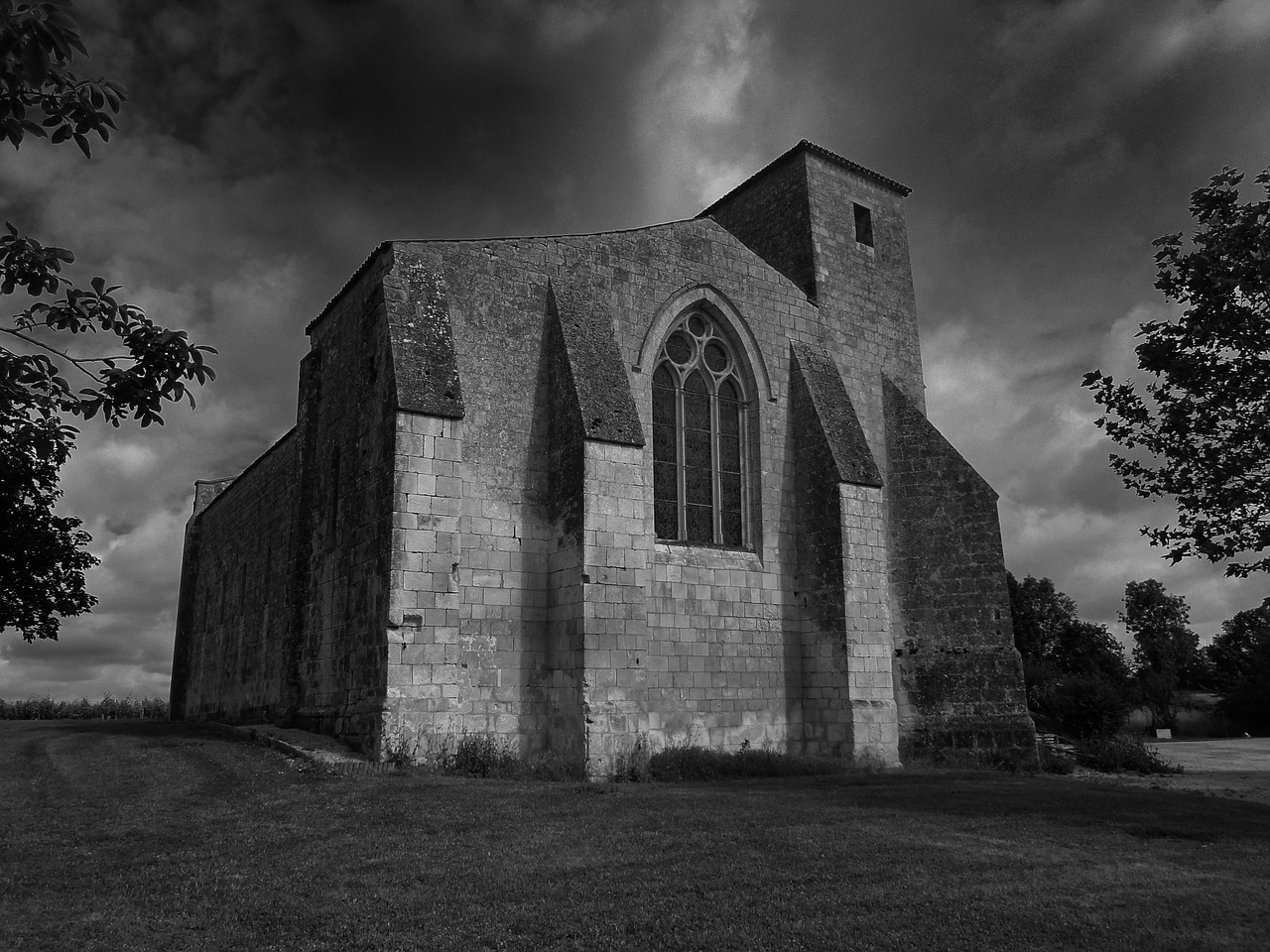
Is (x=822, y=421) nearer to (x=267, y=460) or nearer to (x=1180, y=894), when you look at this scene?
(x=1180, y=894)

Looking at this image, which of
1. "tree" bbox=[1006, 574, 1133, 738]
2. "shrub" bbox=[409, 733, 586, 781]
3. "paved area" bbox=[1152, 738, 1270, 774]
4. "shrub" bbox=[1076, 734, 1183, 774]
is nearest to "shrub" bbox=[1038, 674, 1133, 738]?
"paved area" bbox=[1152, 738, 1270, 774]

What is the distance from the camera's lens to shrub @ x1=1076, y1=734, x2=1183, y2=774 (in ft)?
57.4

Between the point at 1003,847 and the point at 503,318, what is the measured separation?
32.5 ft

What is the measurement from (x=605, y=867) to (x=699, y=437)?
982cm

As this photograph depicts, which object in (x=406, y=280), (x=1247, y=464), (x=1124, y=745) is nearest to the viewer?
(x=1247, y=464)

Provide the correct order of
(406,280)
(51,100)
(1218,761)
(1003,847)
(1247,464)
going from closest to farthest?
(51,100)
(1003,847)
(1247,464)
(406,280)
(1218,761)

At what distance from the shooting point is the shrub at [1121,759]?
57.4ft

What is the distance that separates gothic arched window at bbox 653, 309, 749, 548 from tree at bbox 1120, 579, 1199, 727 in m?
38.2

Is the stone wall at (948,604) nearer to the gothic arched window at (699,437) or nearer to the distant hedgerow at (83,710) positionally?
the gothic arched window at (699,437)

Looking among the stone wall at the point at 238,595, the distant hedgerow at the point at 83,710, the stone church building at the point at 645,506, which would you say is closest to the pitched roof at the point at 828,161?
the stone church building at the point at 645,506

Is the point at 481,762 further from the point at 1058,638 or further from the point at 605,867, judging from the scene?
the point at 1058,638

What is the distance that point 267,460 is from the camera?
2322 centimetres

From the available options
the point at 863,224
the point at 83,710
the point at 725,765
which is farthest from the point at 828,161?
the point at 83,710

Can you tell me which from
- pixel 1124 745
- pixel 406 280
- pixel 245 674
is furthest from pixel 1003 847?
pixel 245 674
